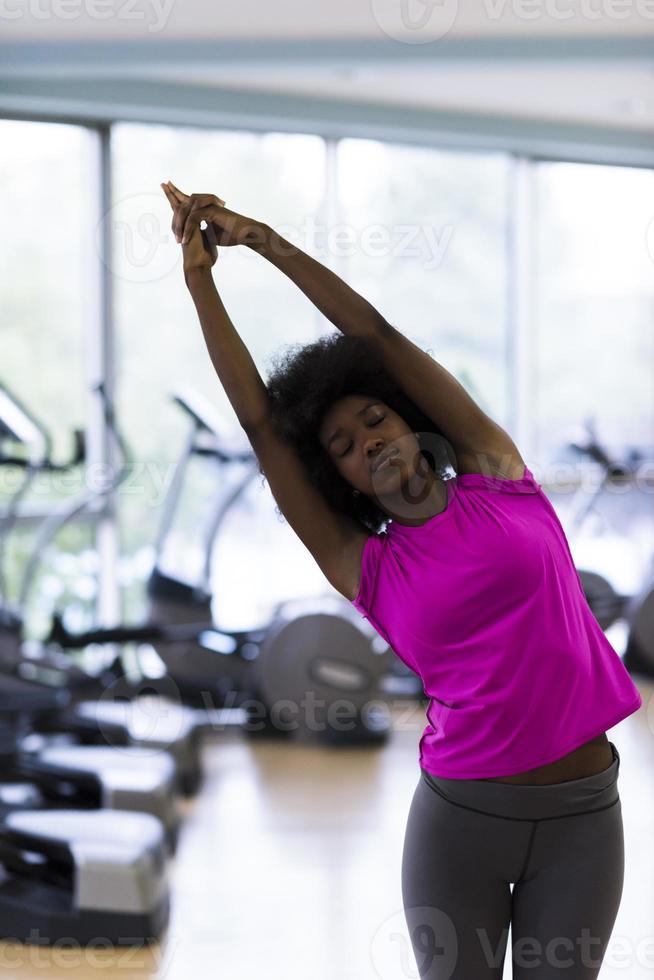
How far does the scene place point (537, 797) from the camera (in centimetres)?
122

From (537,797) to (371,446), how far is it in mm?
475

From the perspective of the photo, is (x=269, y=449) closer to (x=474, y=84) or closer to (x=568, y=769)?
(x=568, y=769)

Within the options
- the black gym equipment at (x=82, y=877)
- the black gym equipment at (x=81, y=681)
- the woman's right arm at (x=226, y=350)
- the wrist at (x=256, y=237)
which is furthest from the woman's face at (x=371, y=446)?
the black gym equipment at (x=81, y=681)

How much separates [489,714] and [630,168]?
548 cm

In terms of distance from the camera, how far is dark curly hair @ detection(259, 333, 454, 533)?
1409mm

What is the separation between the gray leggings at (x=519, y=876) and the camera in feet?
4.03

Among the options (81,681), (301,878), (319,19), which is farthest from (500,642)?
(319,19)

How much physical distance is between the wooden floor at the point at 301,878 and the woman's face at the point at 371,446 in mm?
1475

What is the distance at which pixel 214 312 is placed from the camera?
139cm

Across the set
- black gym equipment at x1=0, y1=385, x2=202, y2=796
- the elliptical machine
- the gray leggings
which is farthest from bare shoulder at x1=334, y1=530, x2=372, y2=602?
the elliptical machine

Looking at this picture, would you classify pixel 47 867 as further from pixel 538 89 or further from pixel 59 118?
pixel 538 89

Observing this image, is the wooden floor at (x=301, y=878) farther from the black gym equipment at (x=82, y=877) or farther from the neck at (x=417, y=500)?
the neck at (x=417, y=500)

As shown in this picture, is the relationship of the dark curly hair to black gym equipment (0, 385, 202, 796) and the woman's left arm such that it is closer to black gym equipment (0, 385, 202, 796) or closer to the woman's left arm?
the woman's left arm

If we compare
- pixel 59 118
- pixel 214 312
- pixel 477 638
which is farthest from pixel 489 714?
pixel 59 118
